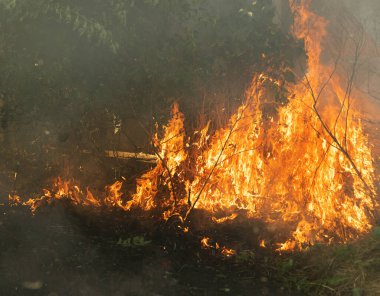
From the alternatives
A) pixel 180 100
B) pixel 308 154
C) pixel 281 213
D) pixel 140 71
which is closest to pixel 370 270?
pixel 281 213

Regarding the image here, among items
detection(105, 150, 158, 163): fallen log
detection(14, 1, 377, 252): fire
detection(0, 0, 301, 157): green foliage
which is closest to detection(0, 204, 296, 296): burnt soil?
detection(14, 1, 377, 252): fire

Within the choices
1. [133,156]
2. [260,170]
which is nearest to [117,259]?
[133,156]

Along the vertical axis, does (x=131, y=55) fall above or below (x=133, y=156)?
above

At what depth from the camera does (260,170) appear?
741 cm

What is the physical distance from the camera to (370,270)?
4.75 meters

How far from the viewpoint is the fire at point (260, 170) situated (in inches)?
269

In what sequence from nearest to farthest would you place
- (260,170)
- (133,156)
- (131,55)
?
1. (131,55)
2. (260,170)
3. (133,156)

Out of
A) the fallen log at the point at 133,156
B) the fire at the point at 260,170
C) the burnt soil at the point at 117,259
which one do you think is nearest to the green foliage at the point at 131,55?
the fire at the point at 260,170

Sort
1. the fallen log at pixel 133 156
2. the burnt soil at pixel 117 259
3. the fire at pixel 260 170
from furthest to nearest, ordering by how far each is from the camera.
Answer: the fallen log at pixel 133 156 < the fire at pixel 260 170 < the burnt soil at pixel 117 259

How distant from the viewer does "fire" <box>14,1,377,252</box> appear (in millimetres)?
Answer: 6840

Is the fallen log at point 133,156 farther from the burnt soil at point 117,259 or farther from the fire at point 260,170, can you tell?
the burnt soil at point 117,259

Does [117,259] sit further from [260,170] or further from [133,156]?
[260,170]

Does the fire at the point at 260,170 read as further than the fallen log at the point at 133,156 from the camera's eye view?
No

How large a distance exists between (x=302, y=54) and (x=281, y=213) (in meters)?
3.21
